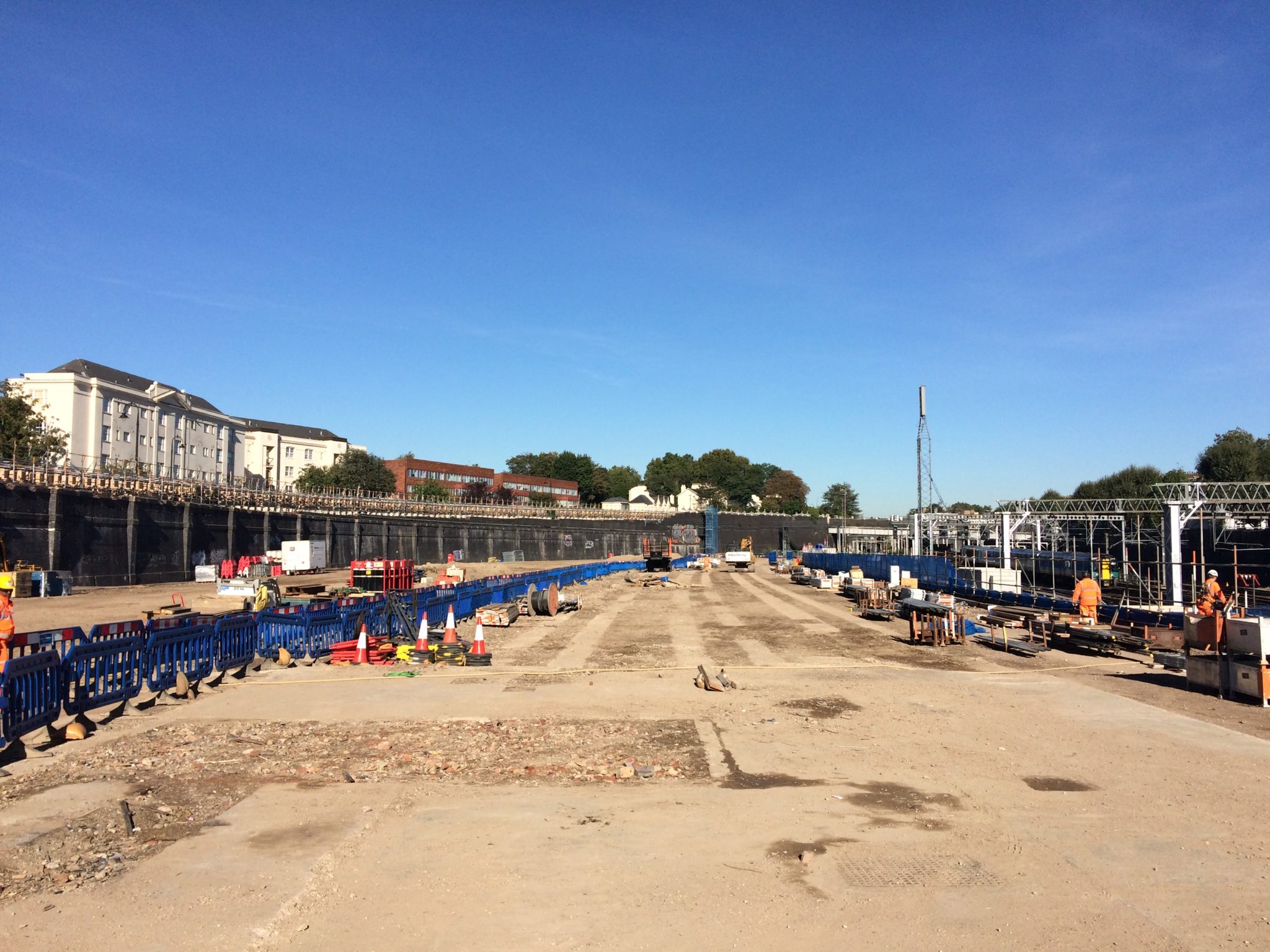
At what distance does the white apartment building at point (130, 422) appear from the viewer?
66.4m

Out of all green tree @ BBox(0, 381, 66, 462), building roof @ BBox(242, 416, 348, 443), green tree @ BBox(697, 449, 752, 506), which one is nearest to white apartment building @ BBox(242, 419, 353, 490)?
building roof @ BBox(242, 416, 348, 443)

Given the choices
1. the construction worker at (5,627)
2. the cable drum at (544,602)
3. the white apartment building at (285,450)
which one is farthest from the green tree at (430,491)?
the construction worker at (5,627)

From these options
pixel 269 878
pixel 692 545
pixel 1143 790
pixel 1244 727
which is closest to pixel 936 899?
pixel 1143 790

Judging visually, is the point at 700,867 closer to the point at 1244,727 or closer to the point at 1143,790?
the point at 1143,790

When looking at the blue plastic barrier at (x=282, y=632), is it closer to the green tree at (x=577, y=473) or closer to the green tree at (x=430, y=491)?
the green tree at (x=430, y=491)

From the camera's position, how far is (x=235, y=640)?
54.7 ft

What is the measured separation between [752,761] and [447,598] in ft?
54.0

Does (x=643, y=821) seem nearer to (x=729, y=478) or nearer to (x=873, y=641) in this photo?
(x=873, y=641)

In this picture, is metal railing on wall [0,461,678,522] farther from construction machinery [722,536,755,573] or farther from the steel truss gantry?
the steel truss gantry

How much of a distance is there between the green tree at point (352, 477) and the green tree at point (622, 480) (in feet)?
270

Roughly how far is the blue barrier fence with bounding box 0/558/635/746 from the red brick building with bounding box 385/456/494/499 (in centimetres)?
9610

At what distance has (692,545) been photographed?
9106cm

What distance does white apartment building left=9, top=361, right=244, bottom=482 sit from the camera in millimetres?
66375

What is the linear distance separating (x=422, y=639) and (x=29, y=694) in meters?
9.29
